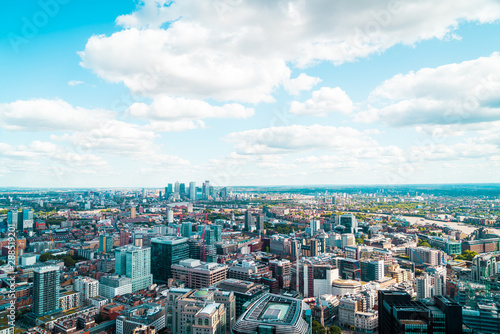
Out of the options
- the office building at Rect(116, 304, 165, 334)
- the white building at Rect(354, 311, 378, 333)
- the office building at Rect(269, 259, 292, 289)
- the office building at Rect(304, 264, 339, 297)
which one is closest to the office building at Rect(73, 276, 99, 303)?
the office building at Rect(116, 304, 165, 334)

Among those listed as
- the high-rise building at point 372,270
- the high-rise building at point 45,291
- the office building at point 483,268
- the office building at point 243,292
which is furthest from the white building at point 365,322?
the high-rise building at point 45,291

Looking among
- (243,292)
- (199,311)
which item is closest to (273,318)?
(199,311)

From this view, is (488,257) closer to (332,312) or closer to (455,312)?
(332,312)

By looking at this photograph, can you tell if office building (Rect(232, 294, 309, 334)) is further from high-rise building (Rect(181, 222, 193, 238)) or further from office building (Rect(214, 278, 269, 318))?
high-rise building (Rect(181, 222, 193, 238))

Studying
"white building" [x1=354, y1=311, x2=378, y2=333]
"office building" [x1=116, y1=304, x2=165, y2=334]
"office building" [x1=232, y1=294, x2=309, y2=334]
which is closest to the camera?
"office building" [x1=232, y1=294, x2=309, y2=334]

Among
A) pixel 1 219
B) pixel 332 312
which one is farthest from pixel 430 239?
pixel 1 219

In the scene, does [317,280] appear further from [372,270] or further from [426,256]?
[426,256]
